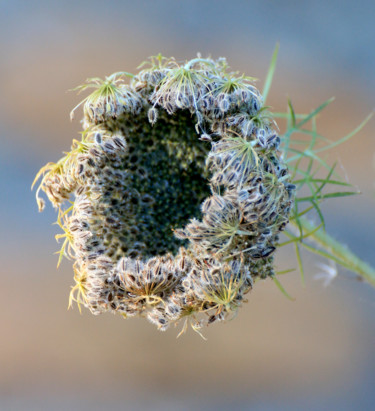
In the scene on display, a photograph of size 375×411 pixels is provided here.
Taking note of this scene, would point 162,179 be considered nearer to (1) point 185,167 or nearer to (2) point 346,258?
(1) point 185,167

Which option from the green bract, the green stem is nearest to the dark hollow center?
the green bract

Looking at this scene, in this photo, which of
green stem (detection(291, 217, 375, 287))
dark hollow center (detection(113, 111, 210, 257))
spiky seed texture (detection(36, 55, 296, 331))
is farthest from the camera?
green stem (detection(291, 217, 375, 287))

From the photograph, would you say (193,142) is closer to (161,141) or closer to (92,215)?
(161,141)

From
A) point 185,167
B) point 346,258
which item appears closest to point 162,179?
A: point 185,167

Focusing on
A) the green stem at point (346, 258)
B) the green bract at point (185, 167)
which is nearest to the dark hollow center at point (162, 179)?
the green bract at point (185, 167)

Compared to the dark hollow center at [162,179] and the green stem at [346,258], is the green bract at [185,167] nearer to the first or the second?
the dark hollow center at [162,179]

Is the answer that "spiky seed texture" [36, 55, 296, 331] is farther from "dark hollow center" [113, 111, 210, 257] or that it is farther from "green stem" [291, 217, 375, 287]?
"green stem" [291, 217, 375, 287]

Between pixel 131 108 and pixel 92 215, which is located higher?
pixel 131 108

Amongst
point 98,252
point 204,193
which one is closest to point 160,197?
point 204,193
